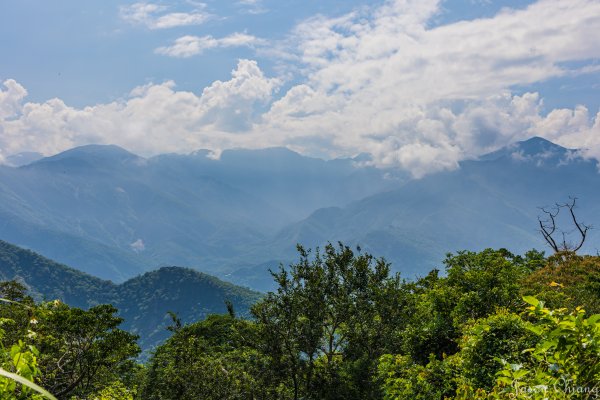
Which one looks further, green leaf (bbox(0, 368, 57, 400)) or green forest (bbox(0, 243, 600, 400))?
green forest (bbox(0, 243, 600, 400))

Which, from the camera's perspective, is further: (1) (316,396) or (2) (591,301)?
(2) (591,301)

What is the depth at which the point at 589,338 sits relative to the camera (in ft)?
16.7

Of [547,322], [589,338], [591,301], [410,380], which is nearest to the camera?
[589,338]

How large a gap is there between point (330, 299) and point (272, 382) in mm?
6823

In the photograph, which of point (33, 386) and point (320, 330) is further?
point (320, 330)

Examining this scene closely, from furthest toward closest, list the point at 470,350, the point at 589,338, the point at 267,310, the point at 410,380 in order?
the point at 267,310 → the point at 410,380 → the point at 470,350 → the point at 589,338

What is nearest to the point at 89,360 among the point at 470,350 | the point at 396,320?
the point at 396,320

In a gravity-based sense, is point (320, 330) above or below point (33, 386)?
above

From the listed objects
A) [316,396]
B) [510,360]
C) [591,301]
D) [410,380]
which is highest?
[591,301]

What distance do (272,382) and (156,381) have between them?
1972 centimetres

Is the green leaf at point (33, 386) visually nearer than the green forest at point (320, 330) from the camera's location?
Yes

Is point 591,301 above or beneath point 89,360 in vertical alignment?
above

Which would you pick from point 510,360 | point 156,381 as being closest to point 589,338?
point 510,360

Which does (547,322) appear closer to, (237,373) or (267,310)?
(267,310)
